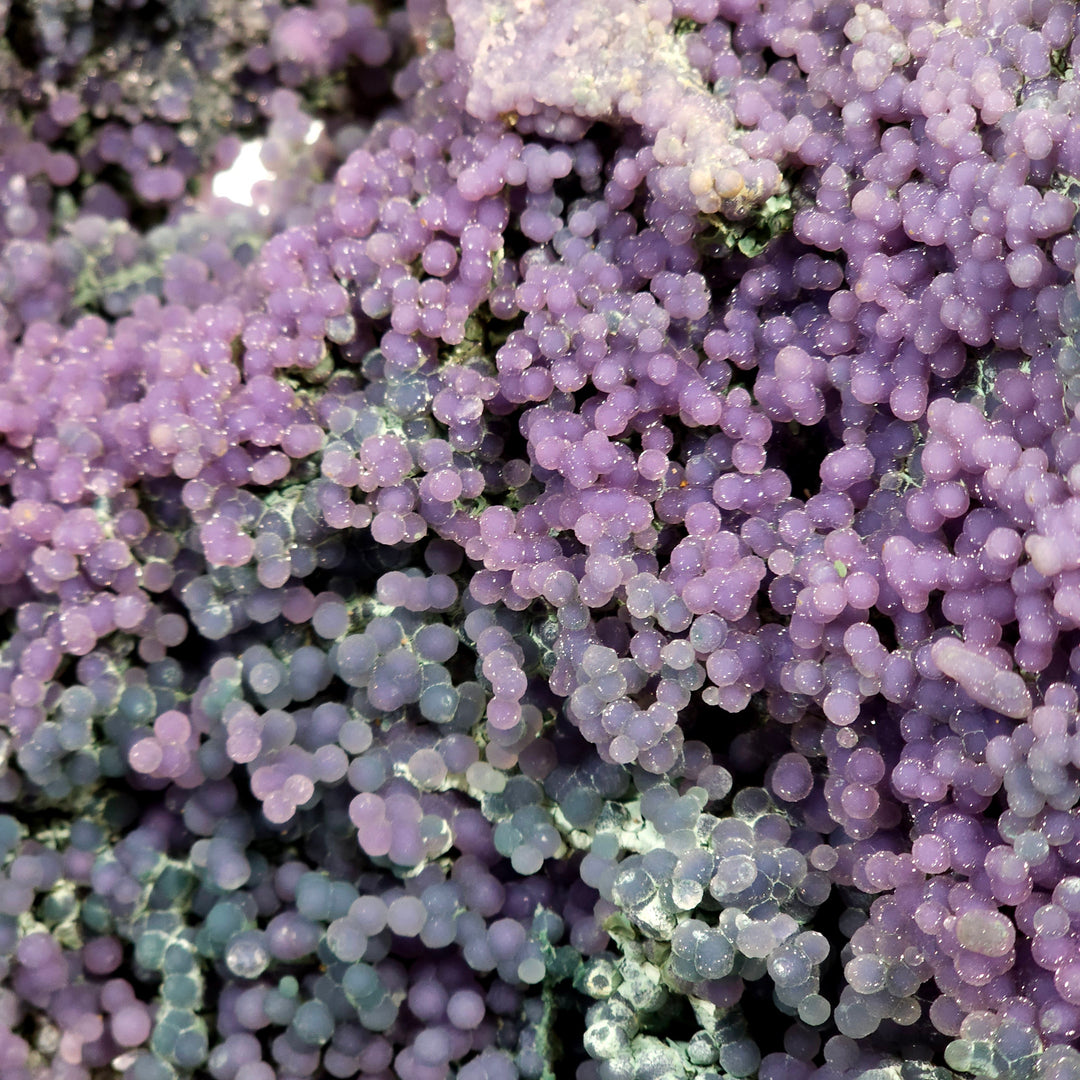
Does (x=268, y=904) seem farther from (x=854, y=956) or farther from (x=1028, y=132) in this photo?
(x=1028, y=132)

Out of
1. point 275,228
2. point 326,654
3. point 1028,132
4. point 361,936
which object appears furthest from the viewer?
point 275,228

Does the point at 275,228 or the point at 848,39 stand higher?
the point at 848,39

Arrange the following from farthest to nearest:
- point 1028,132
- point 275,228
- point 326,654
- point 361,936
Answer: point 275,228, point 326,654, point 361,936, point 1028,132

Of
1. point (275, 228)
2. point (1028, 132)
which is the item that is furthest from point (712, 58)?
point (275, 228)

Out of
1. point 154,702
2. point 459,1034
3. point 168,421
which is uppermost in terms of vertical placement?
point 168,421

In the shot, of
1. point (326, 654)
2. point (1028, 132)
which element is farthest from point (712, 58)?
point (326, 654)

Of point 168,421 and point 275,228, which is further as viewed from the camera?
point 275,228
